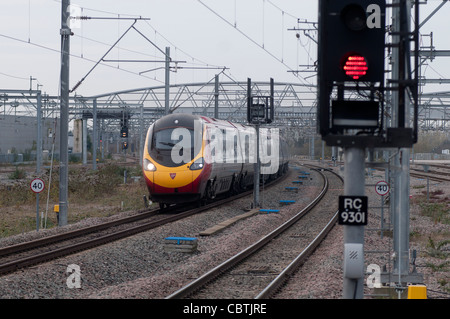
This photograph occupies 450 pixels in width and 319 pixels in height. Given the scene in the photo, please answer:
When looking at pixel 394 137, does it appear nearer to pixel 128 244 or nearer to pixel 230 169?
pixel 128 244

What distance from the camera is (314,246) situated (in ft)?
49.8

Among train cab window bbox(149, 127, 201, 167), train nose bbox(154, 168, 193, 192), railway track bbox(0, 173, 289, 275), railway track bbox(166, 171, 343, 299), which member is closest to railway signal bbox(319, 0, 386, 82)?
railway track bbox(166, 171, 343, 299)

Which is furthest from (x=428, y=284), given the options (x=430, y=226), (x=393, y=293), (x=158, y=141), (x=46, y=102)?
(x=46, y=102)

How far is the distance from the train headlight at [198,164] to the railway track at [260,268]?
350 cm

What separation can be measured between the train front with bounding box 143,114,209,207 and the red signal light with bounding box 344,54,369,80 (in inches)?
588

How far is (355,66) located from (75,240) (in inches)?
431

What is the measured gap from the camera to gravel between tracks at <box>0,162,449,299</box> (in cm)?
994

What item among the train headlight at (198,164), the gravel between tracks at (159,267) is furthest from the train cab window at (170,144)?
the gravel between tracks at (159,267)

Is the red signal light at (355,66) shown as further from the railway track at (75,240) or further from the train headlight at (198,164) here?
the train headlight at (198,164)

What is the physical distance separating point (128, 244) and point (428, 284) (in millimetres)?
6729

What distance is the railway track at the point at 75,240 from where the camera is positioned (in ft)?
40.6

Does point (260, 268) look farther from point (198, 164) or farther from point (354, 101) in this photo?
point (198, 164)

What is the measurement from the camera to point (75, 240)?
1560 cm

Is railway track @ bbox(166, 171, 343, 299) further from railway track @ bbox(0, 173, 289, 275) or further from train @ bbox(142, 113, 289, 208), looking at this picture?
train @ bbox(142, 113, 289, 208)
